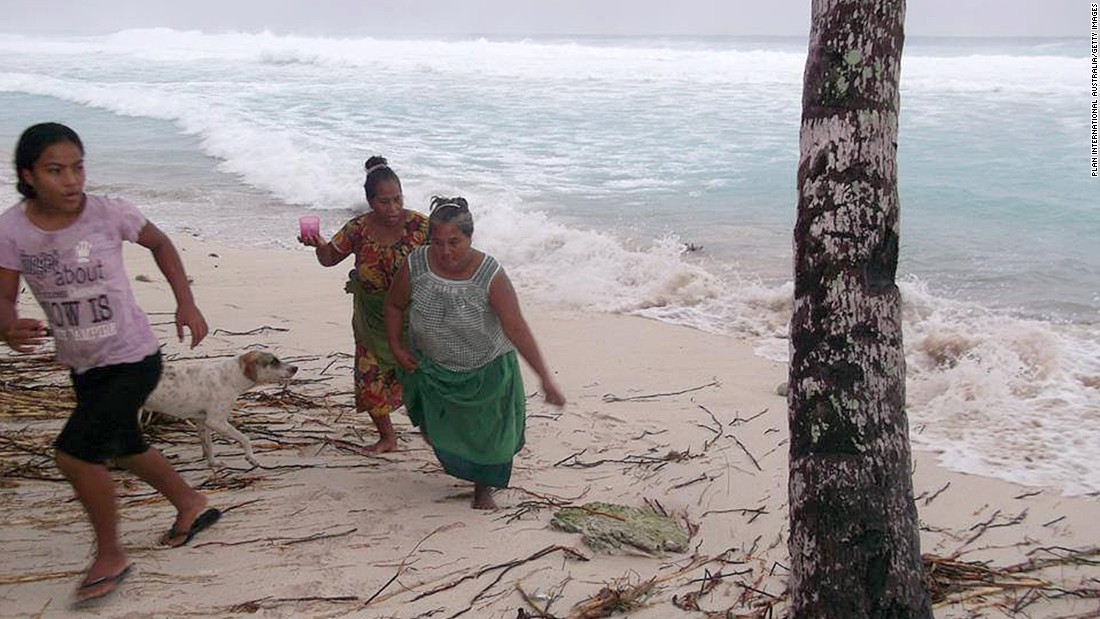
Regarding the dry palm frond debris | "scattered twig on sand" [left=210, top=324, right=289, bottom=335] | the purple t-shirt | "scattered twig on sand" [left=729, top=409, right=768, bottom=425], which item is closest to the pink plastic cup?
the purple t-shirt

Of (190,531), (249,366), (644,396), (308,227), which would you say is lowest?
(644,396)

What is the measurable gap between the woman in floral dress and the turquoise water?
10.2ft

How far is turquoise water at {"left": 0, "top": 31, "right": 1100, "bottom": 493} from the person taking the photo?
304 inches

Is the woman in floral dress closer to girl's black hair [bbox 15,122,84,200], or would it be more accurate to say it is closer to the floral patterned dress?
the floral patterned dress

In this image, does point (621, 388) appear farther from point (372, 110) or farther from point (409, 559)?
point (372, 110)

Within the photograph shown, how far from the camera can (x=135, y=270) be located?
9.52 metres

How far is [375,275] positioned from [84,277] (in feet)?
6.00

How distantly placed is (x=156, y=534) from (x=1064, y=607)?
11.4 feet

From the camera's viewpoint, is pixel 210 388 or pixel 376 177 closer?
pixel 210 388

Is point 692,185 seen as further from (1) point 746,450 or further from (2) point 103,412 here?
(2) point 103,412

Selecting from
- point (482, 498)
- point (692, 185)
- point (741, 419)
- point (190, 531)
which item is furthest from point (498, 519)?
point (692, 185)

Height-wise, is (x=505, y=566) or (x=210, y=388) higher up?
(x=210, y=388)

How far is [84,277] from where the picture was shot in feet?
11.8

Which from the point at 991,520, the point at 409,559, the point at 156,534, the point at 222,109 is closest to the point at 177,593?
the point at 156,534
